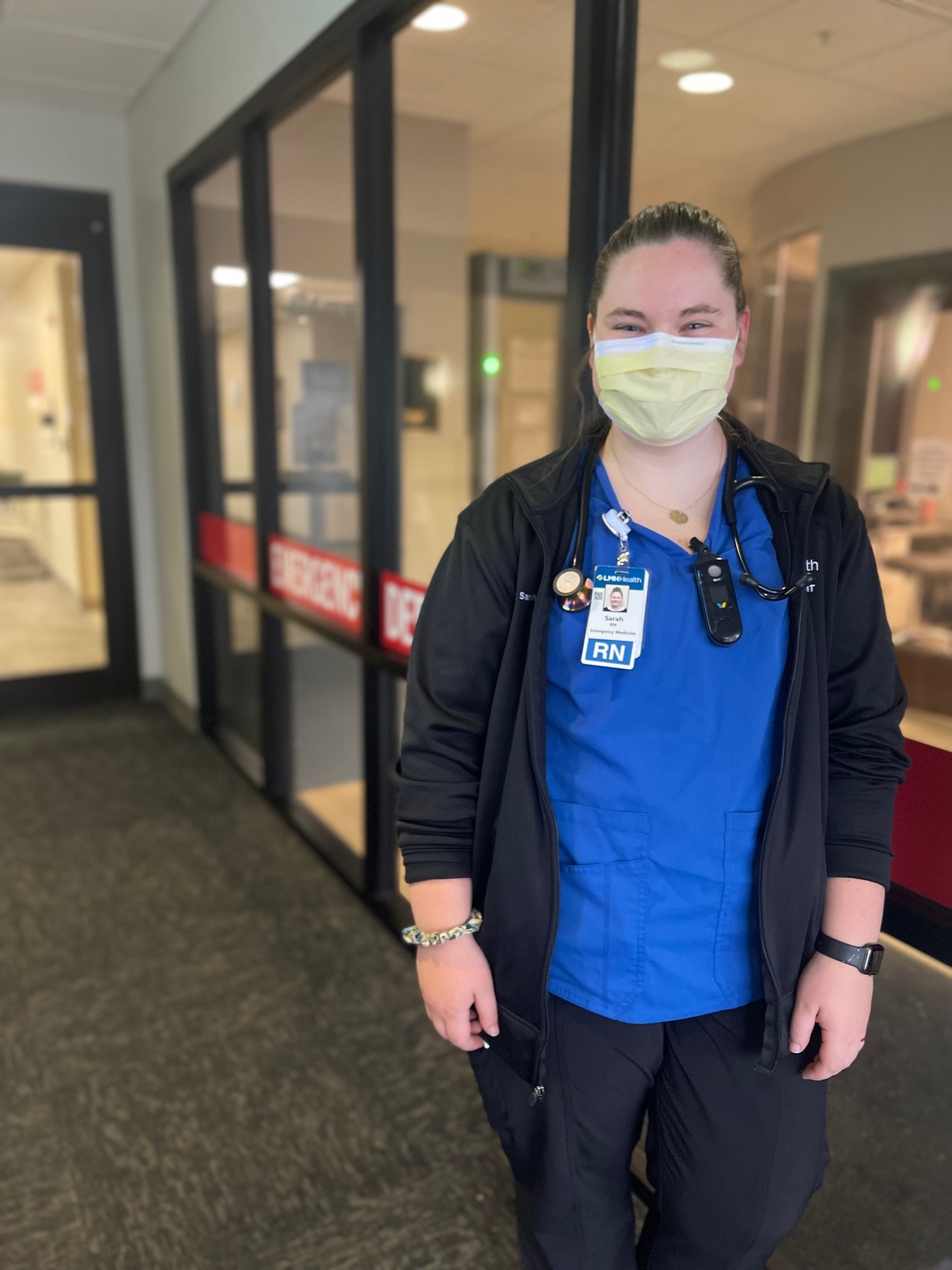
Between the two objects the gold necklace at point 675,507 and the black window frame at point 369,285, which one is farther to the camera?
the black window frame at point 369,285

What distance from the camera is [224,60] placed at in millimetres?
2873

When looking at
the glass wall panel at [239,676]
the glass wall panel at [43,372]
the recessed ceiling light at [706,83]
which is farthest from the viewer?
the glass wall panel at [43,372]

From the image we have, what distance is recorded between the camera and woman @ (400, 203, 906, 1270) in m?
0.95

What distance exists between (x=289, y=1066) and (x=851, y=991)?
1.36m

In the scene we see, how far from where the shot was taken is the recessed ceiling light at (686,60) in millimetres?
1822

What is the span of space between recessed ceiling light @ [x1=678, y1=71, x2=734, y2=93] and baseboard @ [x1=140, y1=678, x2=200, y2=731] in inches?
116

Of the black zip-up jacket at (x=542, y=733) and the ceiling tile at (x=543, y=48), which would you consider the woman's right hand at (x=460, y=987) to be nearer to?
the black zip-up jacket at (x=542, y=733)

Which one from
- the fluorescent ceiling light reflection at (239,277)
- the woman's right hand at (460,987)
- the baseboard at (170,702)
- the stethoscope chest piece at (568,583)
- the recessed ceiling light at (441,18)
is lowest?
the baseboard at (170,702)

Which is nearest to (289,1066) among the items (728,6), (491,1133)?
(491,1133)

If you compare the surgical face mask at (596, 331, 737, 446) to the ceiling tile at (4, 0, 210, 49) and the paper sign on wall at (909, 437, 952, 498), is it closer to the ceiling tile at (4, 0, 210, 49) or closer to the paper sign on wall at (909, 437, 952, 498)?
the ceiling tile at (4, 0, 210, 49)

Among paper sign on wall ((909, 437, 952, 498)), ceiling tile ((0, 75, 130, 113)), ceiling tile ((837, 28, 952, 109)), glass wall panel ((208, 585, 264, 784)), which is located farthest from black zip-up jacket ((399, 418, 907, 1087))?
ceiling tile ((0, 75, 130, 113))

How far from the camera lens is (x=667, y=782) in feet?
3.11

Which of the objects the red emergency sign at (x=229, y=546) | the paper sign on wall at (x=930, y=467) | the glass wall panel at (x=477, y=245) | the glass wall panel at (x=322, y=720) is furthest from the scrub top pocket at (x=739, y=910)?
the paper sign on wall at (x=930, y=467)

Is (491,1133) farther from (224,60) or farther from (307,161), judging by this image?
(224,60)
